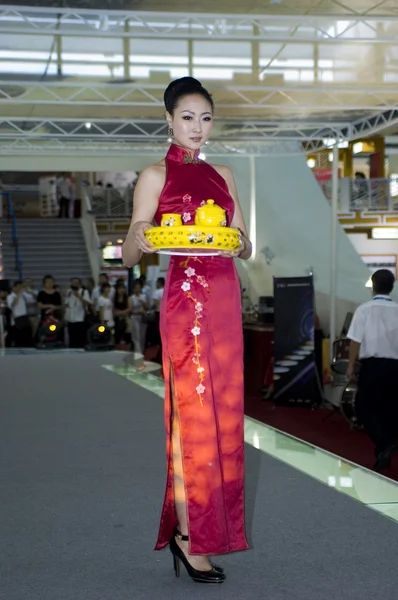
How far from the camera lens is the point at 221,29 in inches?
347

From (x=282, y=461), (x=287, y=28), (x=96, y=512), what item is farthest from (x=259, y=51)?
(x=96, y=512)

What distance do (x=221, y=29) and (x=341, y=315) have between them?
3861mm

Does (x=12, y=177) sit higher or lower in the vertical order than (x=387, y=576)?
higher

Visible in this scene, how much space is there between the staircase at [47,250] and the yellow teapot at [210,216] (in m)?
17.9

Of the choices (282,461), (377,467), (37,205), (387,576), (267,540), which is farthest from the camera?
(37,205)

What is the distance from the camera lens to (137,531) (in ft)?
8.68

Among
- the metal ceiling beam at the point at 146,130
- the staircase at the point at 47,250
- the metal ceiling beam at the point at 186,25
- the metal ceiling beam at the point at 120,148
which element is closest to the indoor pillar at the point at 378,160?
the staircase at the point at 47,250

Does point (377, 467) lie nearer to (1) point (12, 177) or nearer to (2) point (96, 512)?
(2) point (96, 512)

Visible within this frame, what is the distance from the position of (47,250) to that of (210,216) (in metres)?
19.5

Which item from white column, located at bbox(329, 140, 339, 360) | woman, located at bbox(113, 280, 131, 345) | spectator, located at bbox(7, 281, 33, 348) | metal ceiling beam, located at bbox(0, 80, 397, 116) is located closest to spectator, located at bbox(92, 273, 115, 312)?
woman, located at bbox(113, 280, 131, 345)

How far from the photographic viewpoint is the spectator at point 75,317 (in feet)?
42.6

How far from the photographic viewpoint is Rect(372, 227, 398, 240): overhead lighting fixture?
69.1 ft

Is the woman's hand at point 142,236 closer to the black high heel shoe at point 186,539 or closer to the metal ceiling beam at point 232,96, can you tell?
the black high heel shoe at point 186,539

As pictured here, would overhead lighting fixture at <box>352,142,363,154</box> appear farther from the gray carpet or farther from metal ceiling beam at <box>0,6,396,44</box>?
the gray carpet
